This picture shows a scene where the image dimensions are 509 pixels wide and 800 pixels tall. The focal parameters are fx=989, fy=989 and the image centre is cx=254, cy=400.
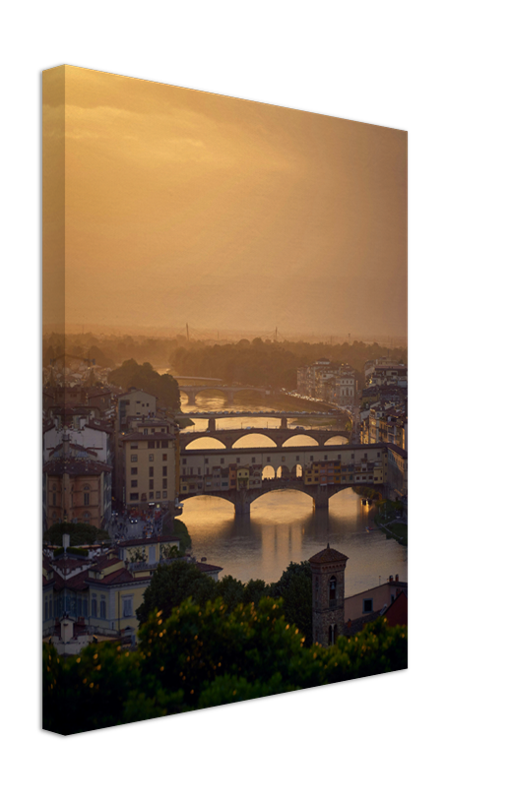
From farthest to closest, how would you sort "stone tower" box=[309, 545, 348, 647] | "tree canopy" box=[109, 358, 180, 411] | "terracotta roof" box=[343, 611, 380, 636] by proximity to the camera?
"terracotta roof" box=[343, 611, 380, 636] < "stone tower" box=[309, 545, 348, 647] < "tree canopy" box=[109, 358, 180, 411]

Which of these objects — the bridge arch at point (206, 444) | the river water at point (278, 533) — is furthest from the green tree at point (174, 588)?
the bridge arch at point (206, 444)

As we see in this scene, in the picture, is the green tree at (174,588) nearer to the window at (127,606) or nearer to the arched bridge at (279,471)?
the window at (127,606)

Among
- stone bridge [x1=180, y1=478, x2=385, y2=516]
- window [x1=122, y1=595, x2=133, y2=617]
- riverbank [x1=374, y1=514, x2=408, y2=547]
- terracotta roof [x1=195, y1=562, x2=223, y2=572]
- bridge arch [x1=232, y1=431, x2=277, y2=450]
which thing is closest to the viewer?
window [x1=122, y1=595, x2=133, y2=617]

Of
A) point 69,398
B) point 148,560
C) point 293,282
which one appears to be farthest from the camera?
point 293,282

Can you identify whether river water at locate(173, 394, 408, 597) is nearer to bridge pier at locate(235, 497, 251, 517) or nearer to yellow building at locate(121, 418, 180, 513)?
bridge pier at locate(235, 497, 251, 517)

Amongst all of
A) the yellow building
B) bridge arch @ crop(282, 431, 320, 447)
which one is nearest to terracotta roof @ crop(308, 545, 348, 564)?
bridge arch @ crop(282, 431, 320, 447)

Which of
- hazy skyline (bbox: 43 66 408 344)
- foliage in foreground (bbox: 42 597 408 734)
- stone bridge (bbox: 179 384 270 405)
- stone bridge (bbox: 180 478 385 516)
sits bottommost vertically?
foliage in foreground (bbox: 42 597 408 734)

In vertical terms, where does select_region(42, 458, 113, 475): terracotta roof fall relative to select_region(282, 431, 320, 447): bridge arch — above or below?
below

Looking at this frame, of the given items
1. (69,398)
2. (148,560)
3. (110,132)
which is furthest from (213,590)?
Result: (110,132)

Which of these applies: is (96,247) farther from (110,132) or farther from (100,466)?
(100,466)
